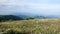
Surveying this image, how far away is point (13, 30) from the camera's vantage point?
1692cm

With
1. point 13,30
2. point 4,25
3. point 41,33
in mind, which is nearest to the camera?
point 41,33

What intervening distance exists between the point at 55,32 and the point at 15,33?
3.45 metres

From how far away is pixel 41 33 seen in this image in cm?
1576

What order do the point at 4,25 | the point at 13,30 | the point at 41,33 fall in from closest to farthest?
1. the point at 41,33
2. the point at 13,30
3. the point at 4,25

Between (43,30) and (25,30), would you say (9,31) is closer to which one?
(25,30)

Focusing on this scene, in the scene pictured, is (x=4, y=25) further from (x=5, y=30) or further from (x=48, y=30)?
(x=48, y=30)

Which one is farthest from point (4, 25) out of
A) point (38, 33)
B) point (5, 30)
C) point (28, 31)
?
point (38, 33)

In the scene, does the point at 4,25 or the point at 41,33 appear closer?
the point at 41,33

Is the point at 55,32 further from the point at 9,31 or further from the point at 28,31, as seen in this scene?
the point at 9,31

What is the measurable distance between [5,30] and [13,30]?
2.53 ft

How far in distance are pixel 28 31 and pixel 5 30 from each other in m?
2.16

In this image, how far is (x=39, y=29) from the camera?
56.0 feet

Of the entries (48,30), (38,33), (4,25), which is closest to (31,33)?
(38,33)

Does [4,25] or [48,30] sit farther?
[4,25]
